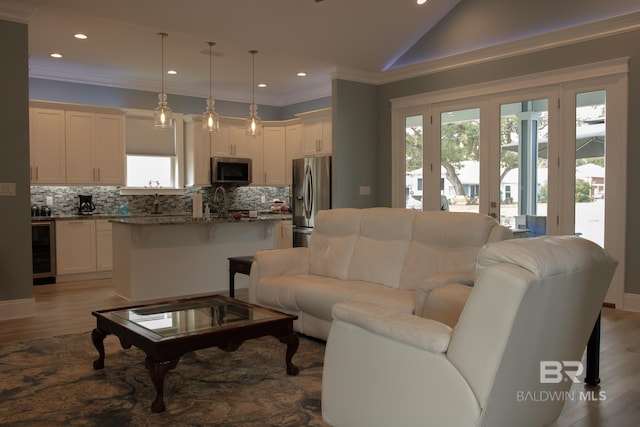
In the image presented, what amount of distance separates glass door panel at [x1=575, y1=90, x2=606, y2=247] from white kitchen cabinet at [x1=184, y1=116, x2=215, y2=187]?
5.40 meters

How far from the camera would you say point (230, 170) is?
28.0 ft

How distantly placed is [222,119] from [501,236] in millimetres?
6067

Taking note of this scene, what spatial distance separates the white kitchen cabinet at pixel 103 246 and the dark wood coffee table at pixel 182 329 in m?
3.96

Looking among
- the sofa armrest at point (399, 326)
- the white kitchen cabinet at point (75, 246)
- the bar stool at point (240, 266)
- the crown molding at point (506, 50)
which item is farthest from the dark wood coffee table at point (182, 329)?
the crown molding at point (506, 50)

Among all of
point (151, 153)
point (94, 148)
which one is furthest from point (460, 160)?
point (94, 148)

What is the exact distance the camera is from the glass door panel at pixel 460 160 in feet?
20.6

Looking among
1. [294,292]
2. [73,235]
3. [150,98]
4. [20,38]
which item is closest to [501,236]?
[294,292]

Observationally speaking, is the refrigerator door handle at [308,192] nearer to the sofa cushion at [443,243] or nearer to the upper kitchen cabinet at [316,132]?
the upper kitchen cabinet at [316,132]

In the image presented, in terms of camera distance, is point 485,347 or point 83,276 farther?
point 83,276

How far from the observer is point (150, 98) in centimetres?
808

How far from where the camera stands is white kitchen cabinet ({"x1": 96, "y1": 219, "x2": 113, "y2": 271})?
712cm

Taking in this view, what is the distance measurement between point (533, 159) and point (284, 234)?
389 centimetres

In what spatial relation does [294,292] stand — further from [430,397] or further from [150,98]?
[150,98]

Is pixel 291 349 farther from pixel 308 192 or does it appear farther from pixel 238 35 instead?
pixel 308 192
